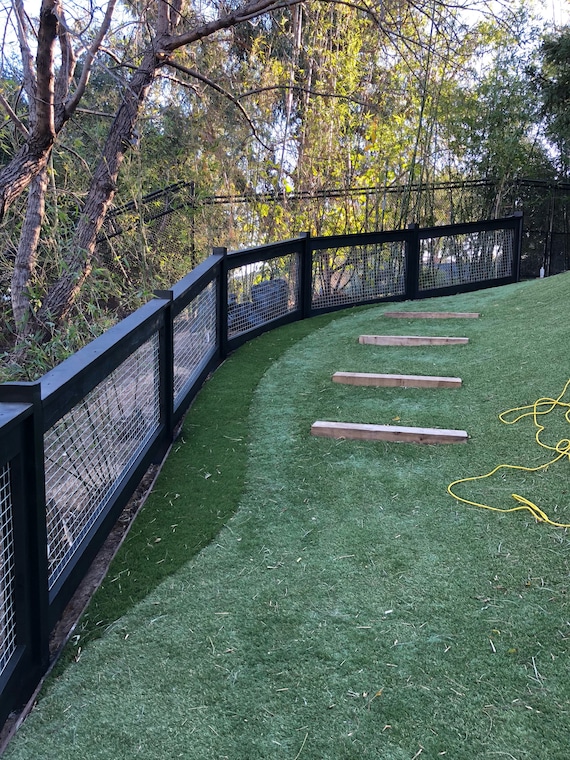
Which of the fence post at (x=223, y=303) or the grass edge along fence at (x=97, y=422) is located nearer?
the grass edge along fence at (x=97, y=422)

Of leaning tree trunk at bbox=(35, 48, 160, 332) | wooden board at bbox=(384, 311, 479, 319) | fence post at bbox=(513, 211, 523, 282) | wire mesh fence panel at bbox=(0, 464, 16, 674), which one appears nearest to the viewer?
wire mesh fence panel at bbox=(0, 464, 16, 674)

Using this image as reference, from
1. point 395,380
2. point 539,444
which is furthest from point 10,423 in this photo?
point 395,380

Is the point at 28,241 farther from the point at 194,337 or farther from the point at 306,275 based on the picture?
the point at 306,275

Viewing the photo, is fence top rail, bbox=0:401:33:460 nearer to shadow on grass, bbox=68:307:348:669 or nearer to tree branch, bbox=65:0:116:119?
shadow on grass, bbox=68:307:348:669

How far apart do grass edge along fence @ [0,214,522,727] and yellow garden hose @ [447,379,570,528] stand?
1441mm

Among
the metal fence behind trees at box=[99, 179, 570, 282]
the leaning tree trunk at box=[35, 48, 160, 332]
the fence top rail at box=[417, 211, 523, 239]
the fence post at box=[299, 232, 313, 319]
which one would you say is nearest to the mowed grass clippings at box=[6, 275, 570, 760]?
the leaning tree trunk at box=[35, 48, 160, 332]

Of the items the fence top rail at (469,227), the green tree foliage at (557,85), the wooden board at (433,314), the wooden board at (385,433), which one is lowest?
the wooden board at (385,433)

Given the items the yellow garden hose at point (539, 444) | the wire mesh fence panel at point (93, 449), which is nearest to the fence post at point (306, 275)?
the yellow garden hose at point (539, 444)

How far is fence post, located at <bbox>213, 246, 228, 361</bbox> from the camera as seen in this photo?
483 cm

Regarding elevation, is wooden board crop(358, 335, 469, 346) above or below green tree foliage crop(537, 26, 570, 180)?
below

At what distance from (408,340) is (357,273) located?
2132 millimetres

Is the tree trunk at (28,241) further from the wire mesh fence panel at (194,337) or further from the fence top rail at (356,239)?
the fence top rail at (356,239)

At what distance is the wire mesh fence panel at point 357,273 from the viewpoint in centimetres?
670

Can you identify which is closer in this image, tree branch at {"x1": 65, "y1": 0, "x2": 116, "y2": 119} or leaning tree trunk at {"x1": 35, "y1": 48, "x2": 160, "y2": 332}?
tree branch at {"x1": 65, "y1": 0, "x2": 116, "y2": 119}
